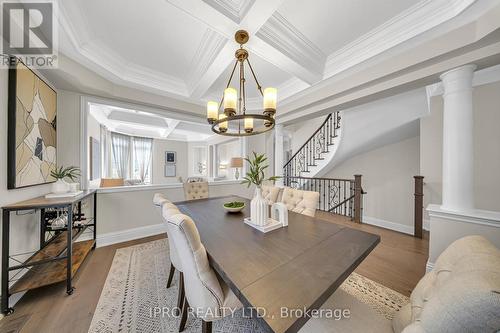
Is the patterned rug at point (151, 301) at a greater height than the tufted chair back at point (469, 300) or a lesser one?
lesser

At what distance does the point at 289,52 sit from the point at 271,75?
2.65ft

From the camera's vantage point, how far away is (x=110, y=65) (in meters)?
2.30

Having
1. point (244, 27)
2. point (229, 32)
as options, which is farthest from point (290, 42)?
point (229, 32)

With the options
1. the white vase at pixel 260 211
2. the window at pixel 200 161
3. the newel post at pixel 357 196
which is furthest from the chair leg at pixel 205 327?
the window at pixel 200 161

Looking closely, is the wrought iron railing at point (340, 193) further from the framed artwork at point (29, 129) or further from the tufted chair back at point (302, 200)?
the framed artwork at point (29, 129)

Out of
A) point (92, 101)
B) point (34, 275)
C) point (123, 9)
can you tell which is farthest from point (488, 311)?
point (92, 101)

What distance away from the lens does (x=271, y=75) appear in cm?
280

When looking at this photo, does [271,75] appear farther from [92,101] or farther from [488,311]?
[488,311]

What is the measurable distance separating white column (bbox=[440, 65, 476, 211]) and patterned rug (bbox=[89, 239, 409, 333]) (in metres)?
1.25

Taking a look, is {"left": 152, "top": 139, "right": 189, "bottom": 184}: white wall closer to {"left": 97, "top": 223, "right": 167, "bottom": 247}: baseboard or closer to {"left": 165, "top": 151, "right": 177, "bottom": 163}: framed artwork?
{"left": 165, "top": 151, "right": 177, "bottom": 163}: framed artwork

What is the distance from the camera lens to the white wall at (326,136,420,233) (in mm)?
3973

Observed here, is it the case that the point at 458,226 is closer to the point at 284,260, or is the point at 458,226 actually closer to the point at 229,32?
the point at 284,260

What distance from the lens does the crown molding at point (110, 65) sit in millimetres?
1726

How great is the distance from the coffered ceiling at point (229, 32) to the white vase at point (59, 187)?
1.46 metres
